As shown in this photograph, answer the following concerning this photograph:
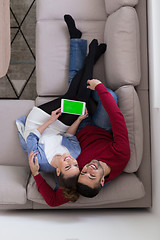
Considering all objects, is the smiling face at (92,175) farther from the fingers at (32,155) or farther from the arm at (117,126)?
the fingers at (32,155)

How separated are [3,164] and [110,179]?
694 millimetres

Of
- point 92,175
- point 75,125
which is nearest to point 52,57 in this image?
point 75,125

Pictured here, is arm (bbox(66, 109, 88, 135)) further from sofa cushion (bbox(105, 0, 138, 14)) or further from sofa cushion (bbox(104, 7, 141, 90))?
sofa cushion (bbox(105, 0, 138, 14))

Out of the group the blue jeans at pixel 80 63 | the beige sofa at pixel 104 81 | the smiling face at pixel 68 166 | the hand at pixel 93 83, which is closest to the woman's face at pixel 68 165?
the smiling face at pixel 68 166

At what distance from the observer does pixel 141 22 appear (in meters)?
1.78

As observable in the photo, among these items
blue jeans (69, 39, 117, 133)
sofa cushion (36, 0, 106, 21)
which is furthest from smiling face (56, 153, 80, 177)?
sofa cushion (36, 0, 106, 21)

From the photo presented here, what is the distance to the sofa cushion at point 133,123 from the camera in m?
1.65

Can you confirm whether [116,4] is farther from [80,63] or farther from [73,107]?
[73,107]

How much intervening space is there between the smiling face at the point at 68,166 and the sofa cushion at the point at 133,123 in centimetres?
33

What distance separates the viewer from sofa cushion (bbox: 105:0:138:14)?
1.74 m

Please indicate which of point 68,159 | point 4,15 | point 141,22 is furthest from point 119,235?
point 4,15

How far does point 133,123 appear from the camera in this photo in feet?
5.47

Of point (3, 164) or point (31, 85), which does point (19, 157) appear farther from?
point (31, 85)

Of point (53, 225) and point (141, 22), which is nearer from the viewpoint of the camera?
point (53, 225)
